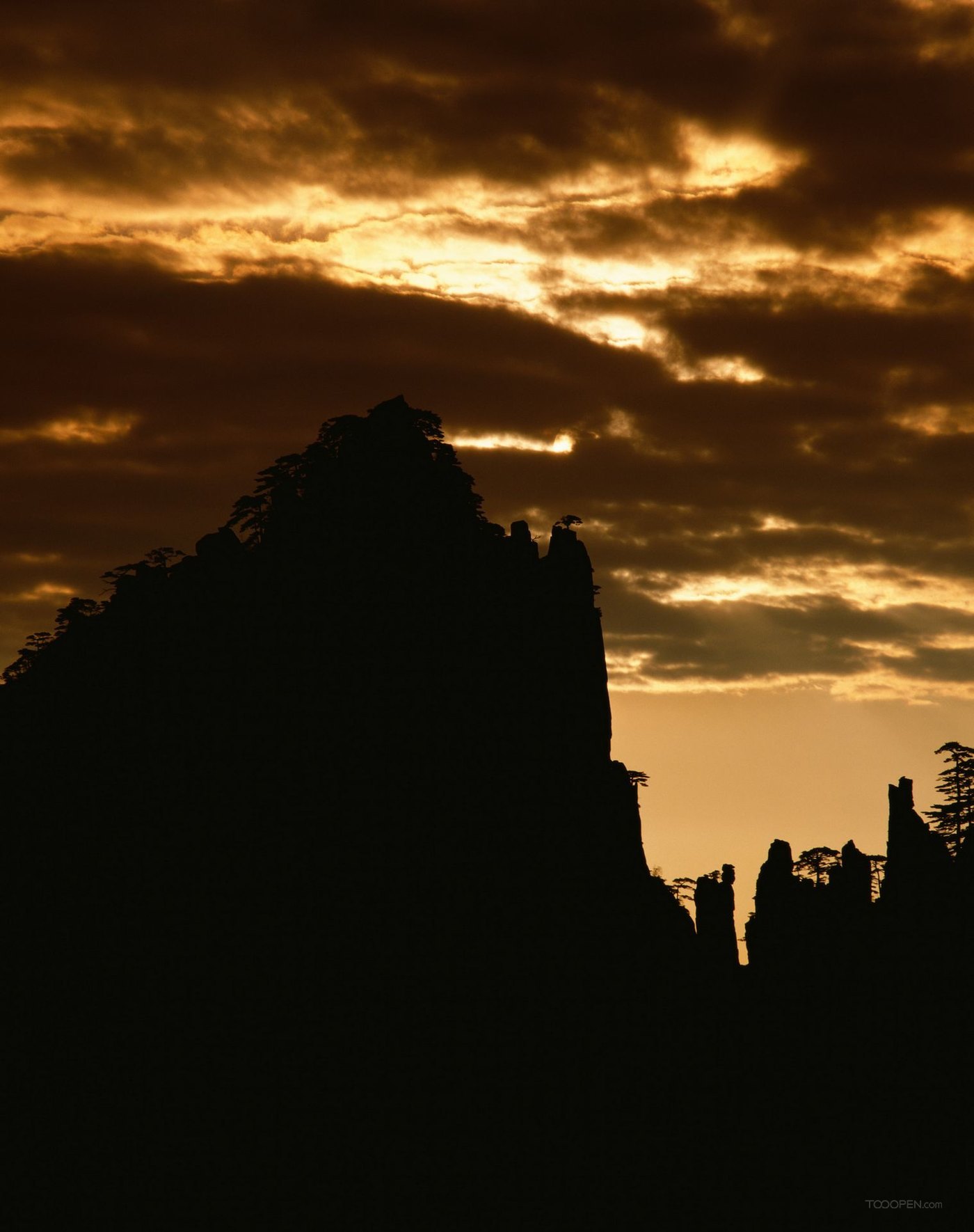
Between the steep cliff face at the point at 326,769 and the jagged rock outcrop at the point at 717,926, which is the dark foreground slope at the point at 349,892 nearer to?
the steep cliff face at the point at 326,769

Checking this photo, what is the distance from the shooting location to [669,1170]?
108 metres

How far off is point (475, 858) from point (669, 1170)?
30.8m

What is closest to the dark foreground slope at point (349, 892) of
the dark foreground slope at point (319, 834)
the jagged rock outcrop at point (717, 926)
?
the dark foreground slope at point (319, 834)

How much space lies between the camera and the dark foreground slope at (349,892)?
88.9m

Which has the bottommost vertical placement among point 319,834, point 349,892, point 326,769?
point 349,892

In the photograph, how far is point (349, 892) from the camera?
94.8 meters

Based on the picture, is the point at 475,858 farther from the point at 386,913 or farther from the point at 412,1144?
the point at 412,1144

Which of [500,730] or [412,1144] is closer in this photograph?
[412,1144]

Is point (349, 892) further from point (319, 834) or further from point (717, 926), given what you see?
point (717, 926)

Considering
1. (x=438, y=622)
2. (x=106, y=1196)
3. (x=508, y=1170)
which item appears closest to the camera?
(x=106, y=1196)

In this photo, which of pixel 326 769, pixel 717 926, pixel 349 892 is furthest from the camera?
pixel 717 926

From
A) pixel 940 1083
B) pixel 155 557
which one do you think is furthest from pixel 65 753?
pixel 940 1083

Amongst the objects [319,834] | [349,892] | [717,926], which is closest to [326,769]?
[319,834]

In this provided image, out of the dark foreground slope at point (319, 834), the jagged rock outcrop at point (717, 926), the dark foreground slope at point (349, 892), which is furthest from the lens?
the jagged rock outcrop at point (717, 926)
